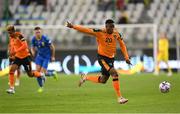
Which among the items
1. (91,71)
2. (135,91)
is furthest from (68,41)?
(135,91)

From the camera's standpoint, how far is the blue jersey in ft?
76.2

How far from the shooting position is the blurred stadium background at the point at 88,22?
114ft

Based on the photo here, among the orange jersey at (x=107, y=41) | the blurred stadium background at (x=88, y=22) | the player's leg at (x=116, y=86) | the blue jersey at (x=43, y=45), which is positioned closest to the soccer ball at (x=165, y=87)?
the orange jersey at (x=107, y=41)

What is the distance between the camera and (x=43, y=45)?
23.4 meters

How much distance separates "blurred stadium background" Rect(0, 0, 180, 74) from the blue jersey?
9.90 m

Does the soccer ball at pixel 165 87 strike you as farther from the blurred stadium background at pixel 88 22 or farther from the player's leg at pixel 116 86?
the blurred stadium background at pixel 88 22

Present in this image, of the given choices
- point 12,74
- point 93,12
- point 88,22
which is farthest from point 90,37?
point 12,74

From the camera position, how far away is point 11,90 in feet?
66.7

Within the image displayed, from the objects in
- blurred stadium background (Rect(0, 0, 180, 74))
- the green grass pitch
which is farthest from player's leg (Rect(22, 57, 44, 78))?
blurred stadium background (Rect(0, 0, 180, 74))

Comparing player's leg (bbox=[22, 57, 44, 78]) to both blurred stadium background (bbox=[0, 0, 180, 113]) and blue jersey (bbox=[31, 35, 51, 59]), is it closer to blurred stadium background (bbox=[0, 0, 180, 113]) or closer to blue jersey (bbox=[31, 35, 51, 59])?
blurred stadium background (bbox=[0, 0, 180, 113])

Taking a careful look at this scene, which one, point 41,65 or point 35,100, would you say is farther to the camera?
point 41,65

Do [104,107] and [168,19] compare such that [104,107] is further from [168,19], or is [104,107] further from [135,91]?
[168,19]

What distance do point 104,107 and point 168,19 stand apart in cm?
2228

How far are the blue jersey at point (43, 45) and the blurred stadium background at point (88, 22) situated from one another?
9901 mm
